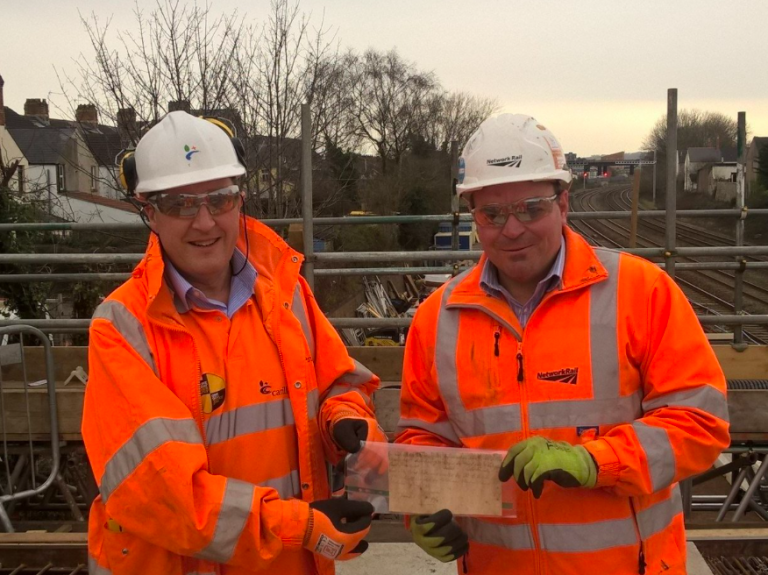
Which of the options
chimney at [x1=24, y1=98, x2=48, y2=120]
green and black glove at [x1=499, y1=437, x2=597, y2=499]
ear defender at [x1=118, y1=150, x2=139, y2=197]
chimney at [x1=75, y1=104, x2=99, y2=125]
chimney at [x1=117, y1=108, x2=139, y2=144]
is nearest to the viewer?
green and black glove at [x1=499, y1=437, x2=597, y2=499]

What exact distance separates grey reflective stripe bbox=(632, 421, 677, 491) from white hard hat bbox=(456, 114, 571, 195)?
2.59 ft

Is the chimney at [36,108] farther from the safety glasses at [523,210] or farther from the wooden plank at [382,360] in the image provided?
the safety glasses at [523,210]

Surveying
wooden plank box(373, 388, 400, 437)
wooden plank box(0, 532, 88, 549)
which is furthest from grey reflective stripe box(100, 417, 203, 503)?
wooden plank box(373, 388, 400, 437)

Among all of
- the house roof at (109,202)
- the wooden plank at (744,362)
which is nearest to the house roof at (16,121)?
the house roof at (109,202)

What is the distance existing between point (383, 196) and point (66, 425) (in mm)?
24230

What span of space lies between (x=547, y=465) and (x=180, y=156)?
139 cm

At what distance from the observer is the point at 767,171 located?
113 feet

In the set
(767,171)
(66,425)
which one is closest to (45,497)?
(66,425)

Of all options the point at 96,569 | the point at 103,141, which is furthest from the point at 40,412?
the point at 103,141

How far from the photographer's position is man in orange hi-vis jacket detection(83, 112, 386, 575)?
6.46 ft

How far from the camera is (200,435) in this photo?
2104 millimetres

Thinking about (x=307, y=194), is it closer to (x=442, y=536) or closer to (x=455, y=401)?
(x=455, y=401)

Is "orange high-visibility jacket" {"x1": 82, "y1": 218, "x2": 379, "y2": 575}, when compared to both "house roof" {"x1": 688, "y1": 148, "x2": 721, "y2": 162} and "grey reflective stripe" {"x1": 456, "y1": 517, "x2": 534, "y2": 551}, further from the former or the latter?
"house roof" {"x1": 688, "y1": 148, "x2": 721, "y2": 162}

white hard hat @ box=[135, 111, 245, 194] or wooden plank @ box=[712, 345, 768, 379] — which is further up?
white hard hat @ box=[135, 111, 245, 194]
